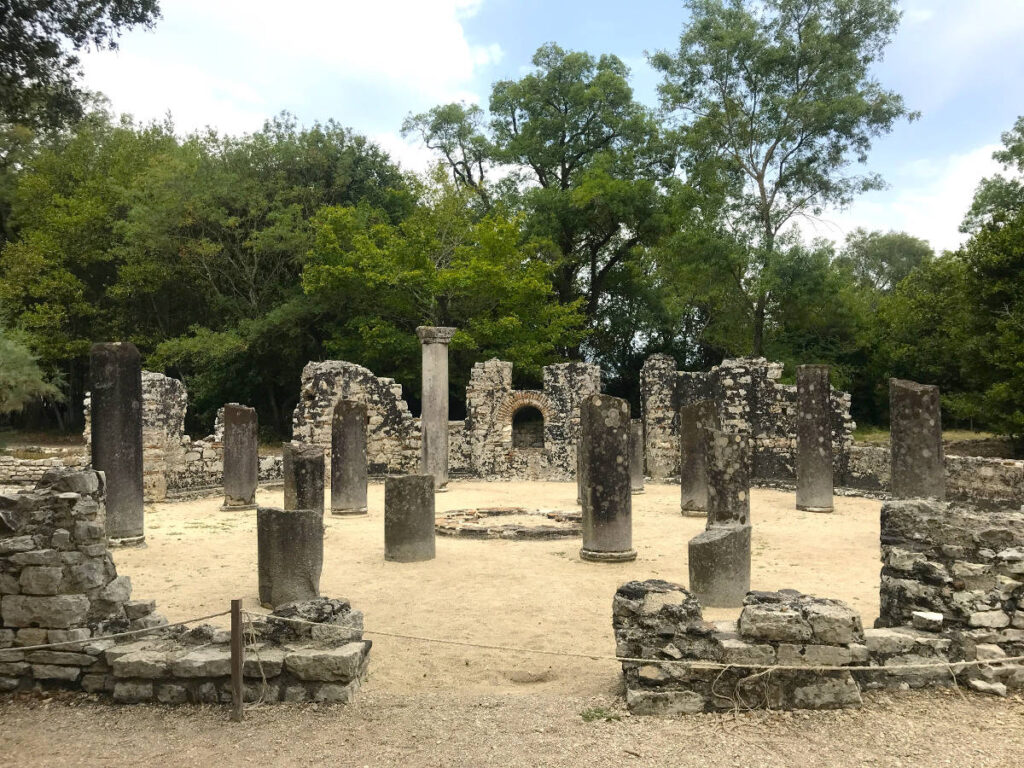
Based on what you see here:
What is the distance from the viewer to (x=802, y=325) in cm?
3098

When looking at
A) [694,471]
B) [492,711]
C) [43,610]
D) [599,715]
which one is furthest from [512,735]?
[694,471]

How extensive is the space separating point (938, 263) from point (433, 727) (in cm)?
3044

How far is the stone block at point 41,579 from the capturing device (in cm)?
638

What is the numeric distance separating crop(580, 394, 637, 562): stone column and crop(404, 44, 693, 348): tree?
20102 mm

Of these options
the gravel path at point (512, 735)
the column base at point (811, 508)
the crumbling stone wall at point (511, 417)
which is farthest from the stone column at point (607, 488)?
the crumbling stone wall at point (511, 417)

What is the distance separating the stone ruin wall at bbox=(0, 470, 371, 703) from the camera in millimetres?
5945

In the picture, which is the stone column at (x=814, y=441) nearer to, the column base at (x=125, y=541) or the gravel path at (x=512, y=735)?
the gravel path at (x=512, y=735)

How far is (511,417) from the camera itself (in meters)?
23.6

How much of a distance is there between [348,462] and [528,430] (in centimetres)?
1473

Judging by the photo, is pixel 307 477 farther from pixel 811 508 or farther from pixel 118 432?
pixel 811 508

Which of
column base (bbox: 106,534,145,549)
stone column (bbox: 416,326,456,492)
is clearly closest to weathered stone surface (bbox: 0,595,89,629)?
column base (bbox: 106,534,145,549)

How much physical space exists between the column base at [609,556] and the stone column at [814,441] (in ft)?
22.0

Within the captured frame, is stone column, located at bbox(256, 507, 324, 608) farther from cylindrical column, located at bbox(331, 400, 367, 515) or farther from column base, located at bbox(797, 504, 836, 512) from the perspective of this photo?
column base, located at bbox(797, 504, 836, 512)

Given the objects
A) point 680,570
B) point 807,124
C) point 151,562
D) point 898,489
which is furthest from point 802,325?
point 151,562
